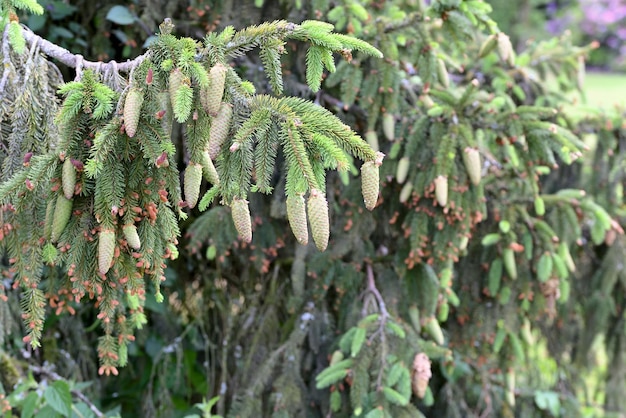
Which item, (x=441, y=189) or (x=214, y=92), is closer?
(x=214, y=92)

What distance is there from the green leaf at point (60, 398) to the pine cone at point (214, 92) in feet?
4.06

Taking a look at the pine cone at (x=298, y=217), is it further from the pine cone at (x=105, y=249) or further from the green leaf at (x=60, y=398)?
the green leaf at (x=60, y=398)

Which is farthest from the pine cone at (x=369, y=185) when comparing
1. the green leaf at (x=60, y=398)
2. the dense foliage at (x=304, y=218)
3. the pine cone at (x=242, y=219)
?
the green leaf at (x=60, y=398)

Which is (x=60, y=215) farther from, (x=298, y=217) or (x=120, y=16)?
(x=120, y=16)

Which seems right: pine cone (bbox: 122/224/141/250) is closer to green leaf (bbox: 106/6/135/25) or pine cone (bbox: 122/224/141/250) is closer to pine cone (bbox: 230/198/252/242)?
pine cone (bbox: 230/198/252/242)

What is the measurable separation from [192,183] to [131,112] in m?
0.17

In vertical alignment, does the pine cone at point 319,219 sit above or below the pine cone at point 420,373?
above

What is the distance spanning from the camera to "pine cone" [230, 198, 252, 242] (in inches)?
49.0

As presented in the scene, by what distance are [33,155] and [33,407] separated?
3.37ft

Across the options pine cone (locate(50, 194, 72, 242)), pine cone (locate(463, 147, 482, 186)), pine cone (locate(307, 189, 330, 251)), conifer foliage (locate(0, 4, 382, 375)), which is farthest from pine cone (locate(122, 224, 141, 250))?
pine cone (locate(463, 147, 482, 186))

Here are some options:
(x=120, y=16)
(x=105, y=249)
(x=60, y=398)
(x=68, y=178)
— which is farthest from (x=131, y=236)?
(x=120, y=16)

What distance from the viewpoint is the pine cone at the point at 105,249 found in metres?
Answer: 1.28

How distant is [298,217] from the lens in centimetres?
120

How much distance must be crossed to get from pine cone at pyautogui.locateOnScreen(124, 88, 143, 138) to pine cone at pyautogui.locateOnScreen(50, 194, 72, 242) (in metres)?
0.20
